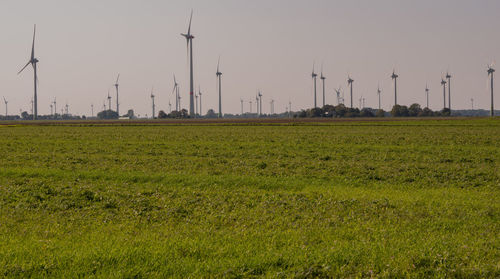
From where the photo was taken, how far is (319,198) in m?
16.1

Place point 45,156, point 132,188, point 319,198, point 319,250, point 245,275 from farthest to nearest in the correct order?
point 45,156
point 132,188
point 319,198
point 319,250
point 245,275

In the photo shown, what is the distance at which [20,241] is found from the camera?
11117mm

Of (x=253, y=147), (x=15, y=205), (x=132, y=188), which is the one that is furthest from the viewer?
(x=253, y=147)

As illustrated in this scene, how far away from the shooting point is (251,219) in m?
13.2

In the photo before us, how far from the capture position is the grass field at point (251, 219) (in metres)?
9.26

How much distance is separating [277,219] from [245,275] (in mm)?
4355

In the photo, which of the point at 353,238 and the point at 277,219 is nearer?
the point at 353,238

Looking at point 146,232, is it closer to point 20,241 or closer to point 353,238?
point 20,241

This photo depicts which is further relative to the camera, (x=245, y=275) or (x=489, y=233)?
(x=489, y=233)

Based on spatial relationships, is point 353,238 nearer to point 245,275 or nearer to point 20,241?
point 245,275

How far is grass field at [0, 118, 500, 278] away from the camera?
9.26m

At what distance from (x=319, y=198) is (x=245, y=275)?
7.64 meters

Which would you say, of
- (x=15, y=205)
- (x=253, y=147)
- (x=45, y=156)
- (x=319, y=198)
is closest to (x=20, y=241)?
(x=15, y=205)

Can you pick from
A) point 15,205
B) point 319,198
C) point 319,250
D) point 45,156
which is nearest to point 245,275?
point 319,250
